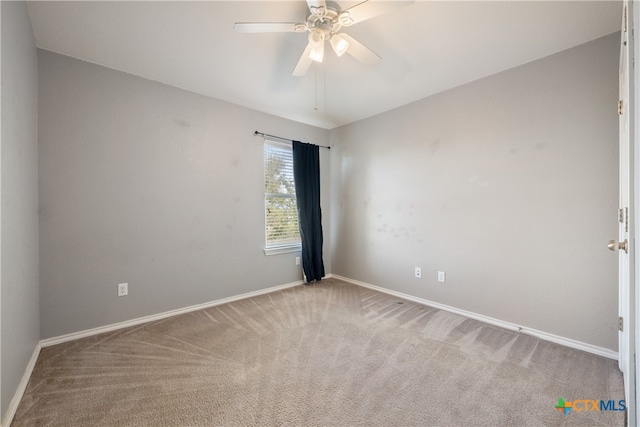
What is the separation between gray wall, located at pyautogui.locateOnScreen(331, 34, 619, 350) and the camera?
1954mm

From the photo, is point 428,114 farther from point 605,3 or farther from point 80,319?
point 80,319

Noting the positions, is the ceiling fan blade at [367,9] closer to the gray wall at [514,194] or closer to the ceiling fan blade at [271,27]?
the ceiling fan blade at [271,27]

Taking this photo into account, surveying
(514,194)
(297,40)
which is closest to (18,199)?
(297,40)

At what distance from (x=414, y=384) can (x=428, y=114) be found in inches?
105

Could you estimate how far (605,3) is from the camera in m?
1.64

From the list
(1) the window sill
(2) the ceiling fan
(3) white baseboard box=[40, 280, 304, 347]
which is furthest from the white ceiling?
(3) white baseboard box=[40, 280, 304, 347]

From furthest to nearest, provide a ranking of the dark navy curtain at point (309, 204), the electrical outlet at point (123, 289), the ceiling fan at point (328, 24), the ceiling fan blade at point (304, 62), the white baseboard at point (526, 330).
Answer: the dark navy curtain at point (309, 204) → the electrical outlet at point (123, 289) → the white baseboard at point (526, 330) → the ceiling fan blade at point (304, 62) → the ceiling fan at point (328, 24)

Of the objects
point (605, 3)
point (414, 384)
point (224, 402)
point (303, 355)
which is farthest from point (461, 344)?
point (605, 3)

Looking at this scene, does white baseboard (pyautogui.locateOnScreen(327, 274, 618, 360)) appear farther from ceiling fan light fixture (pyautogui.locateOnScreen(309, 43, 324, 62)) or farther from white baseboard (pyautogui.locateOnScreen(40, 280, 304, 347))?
ceiling fan light fixture (pyautogui.locateOnScreen(309, 43, 324, 62))

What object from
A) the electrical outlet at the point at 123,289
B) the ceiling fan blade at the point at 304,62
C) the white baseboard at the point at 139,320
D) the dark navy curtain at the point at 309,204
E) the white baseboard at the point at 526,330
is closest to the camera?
the ceiling fan blade at the point at 304,62

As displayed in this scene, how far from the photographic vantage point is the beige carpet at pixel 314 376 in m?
1.38

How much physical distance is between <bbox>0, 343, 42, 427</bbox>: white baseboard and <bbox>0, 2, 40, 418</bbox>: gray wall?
4 centimetres

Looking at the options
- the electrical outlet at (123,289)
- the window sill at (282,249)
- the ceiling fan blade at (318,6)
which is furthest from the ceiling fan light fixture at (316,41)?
the electrical outlet at (123,289)

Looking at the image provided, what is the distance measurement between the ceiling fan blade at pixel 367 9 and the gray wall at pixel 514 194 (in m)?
1.64
